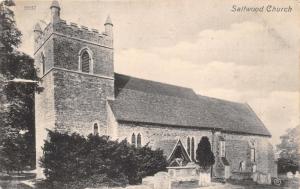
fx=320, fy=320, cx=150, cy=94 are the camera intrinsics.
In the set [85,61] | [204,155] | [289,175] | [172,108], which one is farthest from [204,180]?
[289,175]

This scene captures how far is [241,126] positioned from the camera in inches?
1172

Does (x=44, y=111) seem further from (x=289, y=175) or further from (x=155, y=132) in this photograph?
(x=289, y=175)

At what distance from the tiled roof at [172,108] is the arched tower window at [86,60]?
2646 millimetres

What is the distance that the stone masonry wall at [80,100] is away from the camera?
18.0 metres

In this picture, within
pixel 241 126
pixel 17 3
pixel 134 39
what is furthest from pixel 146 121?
pixel 241 126

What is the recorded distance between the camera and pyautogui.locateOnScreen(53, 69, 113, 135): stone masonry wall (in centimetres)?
1797

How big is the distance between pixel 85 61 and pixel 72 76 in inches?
58.8

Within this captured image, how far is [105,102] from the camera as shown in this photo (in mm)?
20281

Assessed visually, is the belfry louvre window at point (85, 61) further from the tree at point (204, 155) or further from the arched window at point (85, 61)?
the tree at point (204, 155)

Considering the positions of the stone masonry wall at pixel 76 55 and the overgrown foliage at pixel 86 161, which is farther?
the stone masonry wall at pixel 76 55

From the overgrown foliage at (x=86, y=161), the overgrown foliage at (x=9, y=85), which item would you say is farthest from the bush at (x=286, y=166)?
the overgrown foliage at (x=9, y=85)

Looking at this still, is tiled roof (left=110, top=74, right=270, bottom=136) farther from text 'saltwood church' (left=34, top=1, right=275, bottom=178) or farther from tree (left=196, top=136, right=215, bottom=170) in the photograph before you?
tree (left=196, top=136, right=215, bottom=170)

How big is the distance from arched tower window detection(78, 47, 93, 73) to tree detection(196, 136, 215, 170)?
9.43m

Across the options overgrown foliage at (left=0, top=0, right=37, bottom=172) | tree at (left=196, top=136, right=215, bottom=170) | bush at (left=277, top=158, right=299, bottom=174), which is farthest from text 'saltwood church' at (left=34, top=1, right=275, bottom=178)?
bush at (left=277, top=158, right=299, bottom=174)
